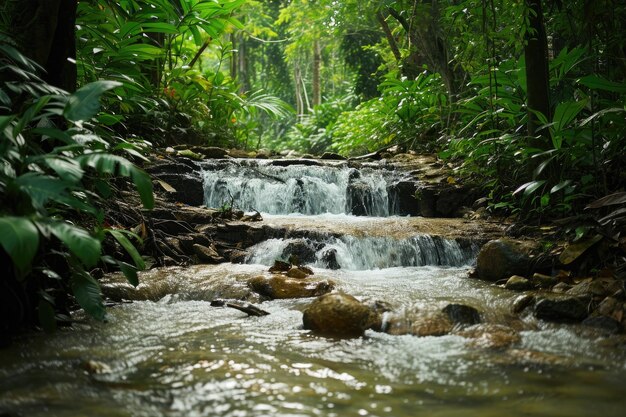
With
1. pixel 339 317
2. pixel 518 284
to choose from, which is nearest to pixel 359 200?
pixel 518 284

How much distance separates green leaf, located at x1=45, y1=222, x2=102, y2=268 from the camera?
248 cm

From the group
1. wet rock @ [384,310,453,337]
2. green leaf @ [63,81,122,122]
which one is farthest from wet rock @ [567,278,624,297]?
green leaf @ [63,81,122,122]

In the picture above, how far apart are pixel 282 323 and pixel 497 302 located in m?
1.56

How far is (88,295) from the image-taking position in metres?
3.13

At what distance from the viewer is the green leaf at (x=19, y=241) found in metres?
2.26

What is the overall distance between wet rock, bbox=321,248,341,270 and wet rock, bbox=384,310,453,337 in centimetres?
193

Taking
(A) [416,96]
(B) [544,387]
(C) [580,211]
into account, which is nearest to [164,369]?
(B) [544,387]

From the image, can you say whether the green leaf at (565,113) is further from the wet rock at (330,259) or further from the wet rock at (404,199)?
the wet rock at (404,199)

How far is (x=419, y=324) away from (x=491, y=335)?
17.7 inches

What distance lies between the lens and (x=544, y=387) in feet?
8.38

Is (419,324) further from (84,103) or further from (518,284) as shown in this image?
(84,103)

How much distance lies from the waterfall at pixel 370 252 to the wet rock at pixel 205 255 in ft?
1.04

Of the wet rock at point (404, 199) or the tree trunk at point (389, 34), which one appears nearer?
the wet rock at point (404, 199)

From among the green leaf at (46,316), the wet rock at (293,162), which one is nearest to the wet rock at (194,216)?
the wet rock at (293,162)
